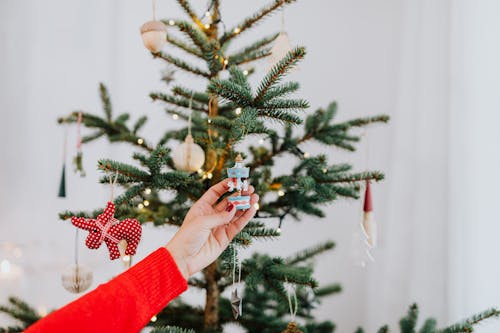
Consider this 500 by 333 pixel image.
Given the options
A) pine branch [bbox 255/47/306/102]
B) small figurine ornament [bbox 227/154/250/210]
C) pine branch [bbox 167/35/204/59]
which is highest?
pine branch [bbox 167/35/204/59]

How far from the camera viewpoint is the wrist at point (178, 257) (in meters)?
0.75

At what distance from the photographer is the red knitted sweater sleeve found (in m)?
0.60

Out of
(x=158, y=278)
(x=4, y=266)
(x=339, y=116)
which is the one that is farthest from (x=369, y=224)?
(x=4, y=266)

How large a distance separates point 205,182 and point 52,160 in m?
1.08

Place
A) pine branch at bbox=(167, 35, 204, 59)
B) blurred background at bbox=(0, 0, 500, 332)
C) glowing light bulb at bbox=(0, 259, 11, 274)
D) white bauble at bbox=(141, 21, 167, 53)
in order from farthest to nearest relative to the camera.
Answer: glowing light bulb at bbox=(0, 259, 11, 274), blurred background at bbox=(0, 0, 500, 332), pine branch at bbox=(167, 35, 204, 59), white bauble at bbox=(141, 21, 167, 53)

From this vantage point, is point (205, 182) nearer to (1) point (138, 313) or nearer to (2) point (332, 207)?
(1) point (138, 313)

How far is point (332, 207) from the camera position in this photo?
1978 millimetres

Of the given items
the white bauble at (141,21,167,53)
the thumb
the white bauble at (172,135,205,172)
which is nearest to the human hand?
the thumb

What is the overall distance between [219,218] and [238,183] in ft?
0.22

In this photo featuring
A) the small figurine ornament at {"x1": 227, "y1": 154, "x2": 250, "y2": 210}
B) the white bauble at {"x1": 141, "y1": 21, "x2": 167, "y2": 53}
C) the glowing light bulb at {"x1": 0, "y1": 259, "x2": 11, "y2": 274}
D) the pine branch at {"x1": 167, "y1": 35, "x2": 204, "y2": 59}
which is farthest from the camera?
the glowing light bulb at {"x1": 0, "y1": 259, "x2": 11, "y2": 274}

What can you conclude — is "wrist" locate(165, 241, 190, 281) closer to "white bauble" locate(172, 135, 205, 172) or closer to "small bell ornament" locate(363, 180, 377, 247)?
"white bauble" locate(172, 135, 205, 172)

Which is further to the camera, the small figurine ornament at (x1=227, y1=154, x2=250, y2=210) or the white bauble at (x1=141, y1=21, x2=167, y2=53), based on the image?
the white bauble at (x1=141, y1=21, x2=167, y2=53)

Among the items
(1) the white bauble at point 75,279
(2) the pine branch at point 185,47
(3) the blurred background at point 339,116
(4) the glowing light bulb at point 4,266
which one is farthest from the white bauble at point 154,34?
(4) the glowing light bulb at point 4,266

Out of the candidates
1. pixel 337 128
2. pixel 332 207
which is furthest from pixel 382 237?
pixel 337 128
